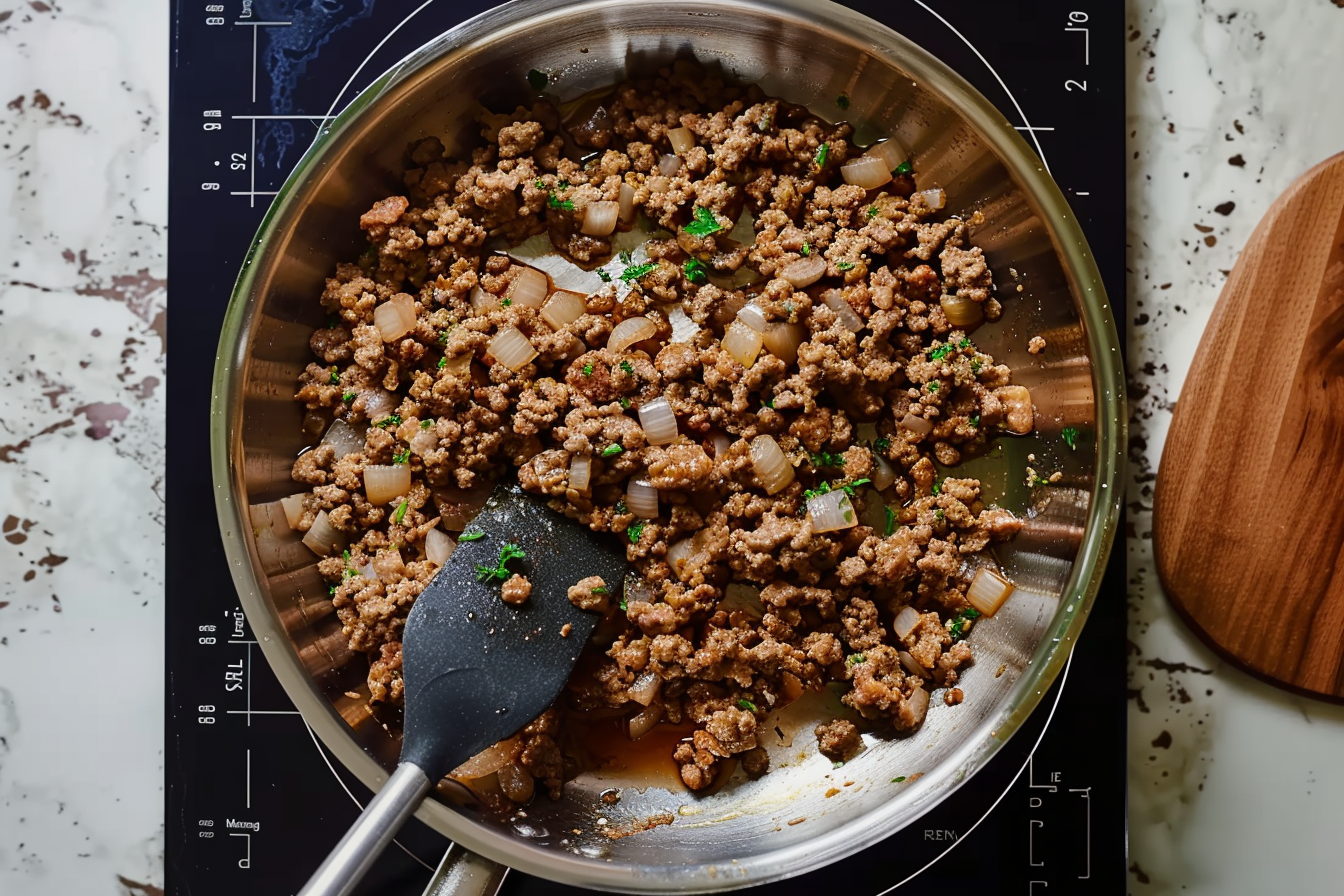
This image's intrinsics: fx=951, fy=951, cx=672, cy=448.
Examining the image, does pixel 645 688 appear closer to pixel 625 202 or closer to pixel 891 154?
pixel 625 202

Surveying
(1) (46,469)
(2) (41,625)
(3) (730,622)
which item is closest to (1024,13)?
(3) (730,622)

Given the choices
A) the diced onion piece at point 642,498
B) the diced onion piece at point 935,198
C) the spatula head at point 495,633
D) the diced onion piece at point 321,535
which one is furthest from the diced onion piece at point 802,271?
the diced onion piece at point 321,535

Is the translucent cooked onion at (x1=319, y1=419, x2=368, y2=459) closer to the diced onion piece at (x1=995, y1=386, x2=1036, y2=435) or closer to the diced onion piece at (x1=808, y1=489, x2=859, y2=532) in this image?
the diced onion piece at (x1=808, y1=489, x2=859, y2=532)

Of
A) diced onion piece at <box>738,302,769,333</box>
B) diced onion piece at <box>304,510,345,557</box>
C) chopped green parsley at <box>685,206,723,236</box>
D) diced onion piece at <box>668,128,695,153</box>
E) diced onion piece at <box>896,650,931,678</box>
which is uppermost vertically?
diced onion piece at <box>668,128,695,153</box>

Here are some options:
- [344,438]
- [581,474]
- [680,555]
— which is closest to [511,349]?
[581,474]

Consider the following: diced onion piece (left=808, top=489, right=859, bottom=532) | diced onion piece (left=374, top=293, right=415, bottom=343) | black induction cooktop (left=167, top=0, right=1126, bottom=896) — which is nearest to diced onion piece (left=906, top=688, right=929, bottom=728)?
black induction cooktop (left=167, top=0, right=1126, bottom=896)
